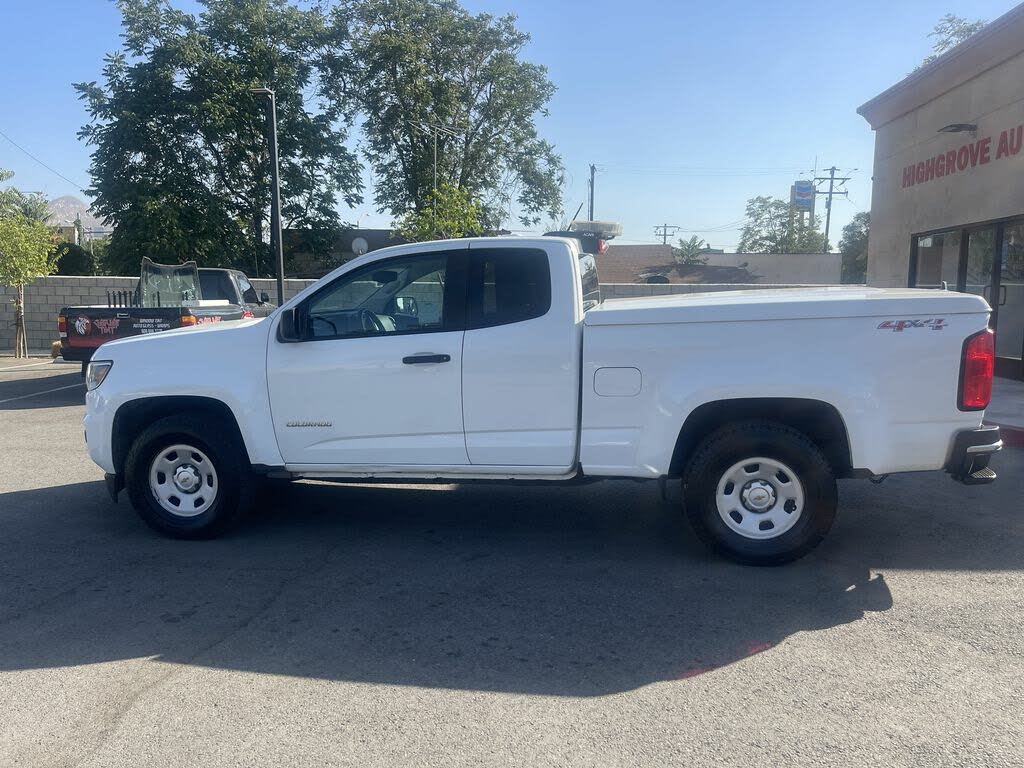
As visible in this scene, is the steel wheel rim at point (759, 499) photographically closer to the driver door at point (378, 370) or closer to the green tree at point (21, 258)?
the driver door at point (378, 370)

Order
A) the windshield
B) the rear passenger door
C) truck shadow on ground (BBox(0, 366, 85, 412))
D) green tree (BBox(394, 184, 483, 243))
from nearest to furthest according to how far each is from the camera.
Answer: the rear passenger door, truck shadow on ground (BBox(0, 366, 85, 412)), the windshield, green tree (BBox(394, 184, 483, 243))

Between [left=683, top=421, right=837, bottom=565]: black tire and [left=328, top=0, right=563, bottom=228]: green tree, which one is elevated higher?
[left=328, top=0, right=563, bottom=228]: green tree

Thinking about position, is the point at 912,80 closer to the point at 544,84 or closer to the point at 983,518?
the point at 983,518

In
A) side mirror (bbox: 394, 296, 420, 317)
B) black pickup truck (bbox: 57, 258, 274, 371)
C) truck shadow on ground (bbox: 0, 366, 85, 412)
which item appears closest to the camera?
side mirror (bbox: 394, 296, 420, 317)

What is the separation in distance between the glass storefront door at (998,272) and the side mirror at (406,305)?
9.40 meters

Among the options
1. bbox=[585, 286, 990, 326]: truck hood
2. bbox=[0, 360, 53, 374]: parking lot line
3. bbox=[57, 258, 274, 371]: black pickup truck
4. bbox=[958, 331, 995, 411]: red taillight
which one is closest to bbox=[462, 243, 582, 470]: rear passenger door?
bbox=[585, 286, 990, 326]: truck hood

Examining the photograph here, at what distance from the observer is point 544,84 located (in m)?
37.2

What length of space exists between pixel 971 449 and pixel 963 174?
1064cm

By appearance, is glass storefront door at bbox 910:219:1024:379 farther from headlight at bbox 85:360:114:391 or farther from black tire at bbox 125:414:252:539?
headlight at bbox 85:360:114:391

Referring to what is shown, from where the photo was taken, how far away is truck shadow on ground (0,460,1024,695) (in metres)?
3.94

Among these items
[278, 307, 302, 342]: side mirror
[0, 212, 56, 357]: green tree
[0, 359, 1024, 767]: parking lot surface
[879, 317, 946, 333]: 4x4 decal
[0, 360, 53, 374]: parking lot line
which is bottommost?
[0, 359, 1024, 767]: parking lot surface

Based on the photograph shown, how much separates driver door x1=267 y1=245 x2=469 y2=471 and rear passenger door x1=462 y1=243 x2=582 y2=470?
112mm

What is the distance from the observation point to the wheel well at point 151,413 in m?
5.65

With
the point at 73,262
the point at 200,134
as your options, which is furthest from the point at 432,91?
the point at 73,262
